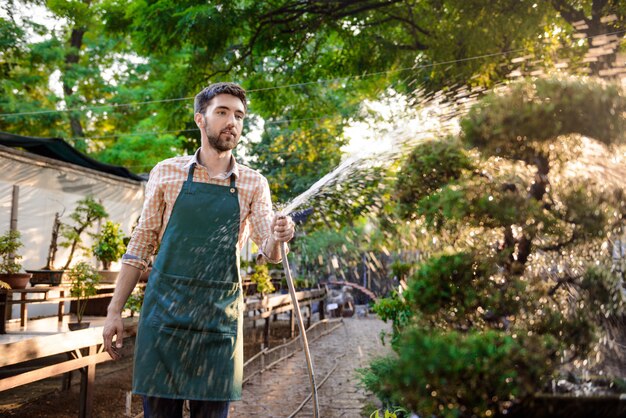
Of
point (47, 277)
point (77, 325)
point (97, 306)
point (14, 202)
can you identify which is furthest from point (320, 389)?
point (14, 202)

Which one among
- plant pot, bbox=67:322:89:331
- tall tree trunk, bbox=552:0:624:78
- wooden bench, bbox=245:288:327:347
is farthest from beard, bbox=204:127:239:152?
tall tree trunk, bbox=552:0:624:78

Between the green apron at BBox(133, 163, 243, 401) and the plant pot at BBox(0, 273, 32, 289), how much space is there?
3311 mm

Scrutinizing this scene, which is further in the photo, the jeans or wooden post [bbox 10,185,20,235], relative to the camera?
wooden post [bbox 10,185,20,235]

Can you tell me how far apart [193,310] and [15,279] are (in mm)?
3519

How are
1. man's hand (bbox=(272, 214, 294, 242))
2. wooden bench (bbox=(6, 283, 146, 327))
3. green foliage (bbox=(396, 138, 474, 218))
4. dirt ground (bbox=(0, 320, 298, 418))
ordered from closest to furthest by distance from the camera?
man's hand (bbox=(272, 214, 294, 242)) → green foliage (bbox=(396, 138, 474, 218)) → wooden bench (bbox=(6, 283, 146, 327)) → dirt ground (bbox=(0, 320, 298, 418))

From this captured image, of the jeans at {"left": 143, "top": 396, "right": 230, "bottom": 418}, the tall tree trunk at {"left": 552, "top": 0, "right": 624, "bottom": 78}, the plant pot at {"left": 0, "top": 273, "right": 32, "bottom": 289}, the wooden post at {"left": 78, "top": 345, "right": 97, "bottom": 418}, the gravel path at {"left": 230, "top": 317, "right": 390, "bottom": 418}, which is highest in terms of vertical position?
the tall tree trunk at {"left": 552, "top": 0, "right": 624, "bottom": 78}

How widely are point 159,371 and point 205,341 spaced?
0.68 feet

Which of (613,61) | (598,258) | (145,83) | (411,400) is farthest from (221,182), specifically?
(145,83)

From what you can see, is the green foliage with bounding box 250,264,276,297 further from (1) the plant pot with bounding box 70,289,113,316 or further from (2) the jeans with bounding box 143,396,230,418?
(2) the jeans with bounding box 143,396,230,418

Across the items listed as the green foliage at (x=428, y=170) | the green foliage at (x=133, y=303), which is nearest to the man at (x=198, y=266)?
the green foliage at (x=428, y=170)

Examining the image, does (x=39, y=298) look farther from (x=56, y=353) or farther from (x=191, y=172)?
(x=191, y=172)

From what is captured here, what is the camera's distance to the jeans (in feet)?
7.70

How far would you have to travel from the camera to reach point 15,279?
5164 mm

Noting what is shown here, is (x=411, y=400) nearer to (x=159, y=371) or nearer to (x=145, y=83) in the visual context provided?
(x=159, y=371)
